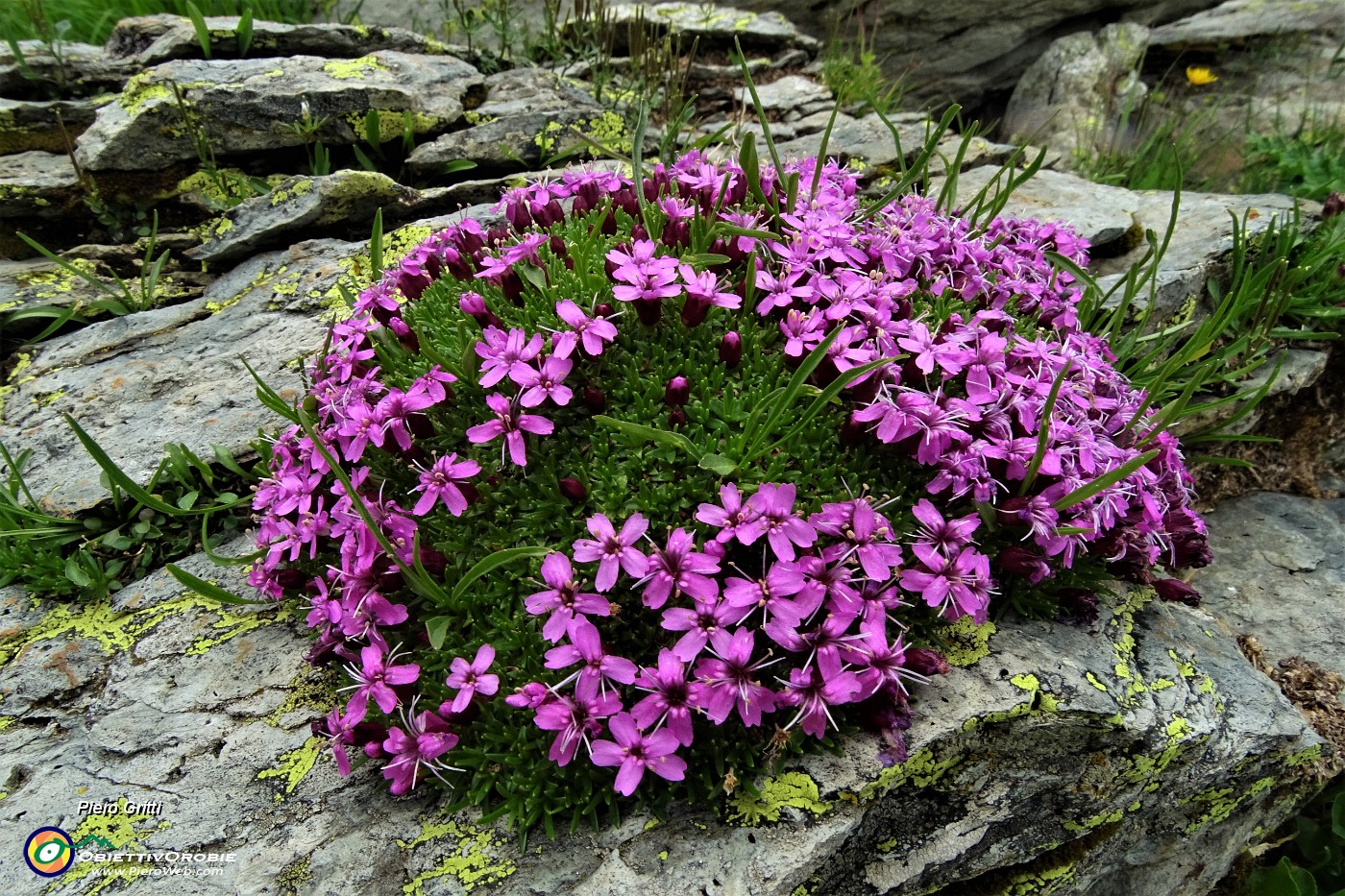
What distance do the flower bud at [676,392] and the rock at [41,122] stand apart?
4.68 m

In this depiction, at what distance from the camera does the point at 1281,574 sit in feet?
12.5

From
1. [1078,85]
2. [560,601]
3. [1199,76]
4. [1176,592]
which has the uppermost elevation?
[1199,76]

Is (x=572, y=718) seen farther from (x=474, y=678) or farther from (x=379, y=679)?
(x=379, y=679)

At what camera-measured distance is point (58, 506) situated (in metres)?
3.42

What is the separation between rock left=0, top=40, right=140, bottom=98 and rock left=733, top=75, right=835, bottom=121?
4.37 metres

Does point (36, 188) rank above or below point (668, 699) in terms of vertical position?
above

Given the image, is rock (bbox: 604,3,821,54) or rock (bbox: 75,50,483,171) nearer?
rock (bbox: 75,50,483,171)

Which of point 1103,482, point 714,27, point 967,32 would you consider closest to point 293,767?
point 1103,482

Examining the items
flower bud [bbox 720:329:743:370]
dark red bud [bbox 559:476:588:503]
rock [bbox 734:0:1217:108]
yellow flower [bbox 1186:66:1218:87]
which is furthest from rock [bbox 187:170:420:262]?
yellow flower [bbox 1186:66:1218:87]

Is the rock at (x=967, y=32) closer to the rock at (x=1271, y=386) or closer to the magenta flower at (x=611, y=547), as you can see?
the rock at (x=1271, y=386)

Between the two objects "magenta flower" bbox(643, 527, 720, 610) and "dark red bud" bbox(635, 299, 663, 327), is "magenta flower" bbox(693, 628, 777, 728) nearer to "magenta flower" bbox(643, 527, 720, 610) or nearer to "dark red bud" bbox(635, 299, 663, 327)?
"magenta flower" bbox(643, 527, 720, 610)

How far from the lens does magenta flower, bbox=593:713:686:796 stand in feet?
6.99

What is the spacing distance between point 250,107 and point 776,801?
4.98m

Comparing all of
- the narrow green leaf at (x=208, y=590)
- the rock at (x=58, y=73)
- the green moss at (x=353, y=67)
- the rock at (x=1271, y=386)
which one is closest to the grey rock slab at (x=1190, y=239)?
the rock at (x=1271, y=386)
